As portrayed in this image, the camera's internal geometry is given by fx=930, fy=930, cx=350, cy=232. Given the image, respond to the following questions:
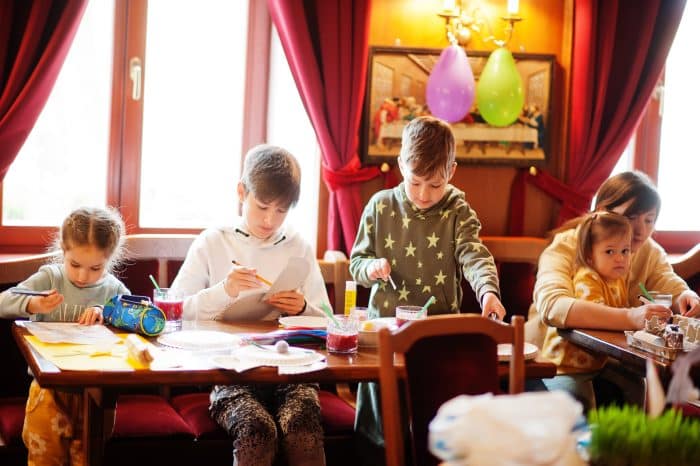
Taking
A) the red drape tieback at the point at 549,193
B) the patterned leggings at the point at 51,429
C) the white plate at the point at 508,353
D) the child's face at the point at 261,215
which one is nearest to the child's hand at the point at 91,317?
the patterned leggings at the point at 51,429

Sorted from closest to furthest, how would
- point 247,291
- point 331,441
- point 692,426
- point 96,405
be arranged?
point 692,426
point 96,405
point 247,291
point 331,441

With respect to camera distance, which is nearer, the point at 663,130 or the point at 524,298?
the point at 524,298

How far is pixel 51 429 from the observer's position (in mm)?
2500

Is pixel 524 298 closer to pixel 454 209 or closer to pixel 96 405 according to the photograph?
pixel 454 209

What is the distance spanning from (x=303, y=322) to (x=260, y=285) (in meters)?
0.18

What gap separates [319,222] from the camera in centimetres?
418

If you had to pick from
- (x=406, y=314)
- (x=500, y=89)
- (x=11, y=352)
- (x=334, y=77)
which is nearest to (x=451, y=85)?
(x=500, y=89)

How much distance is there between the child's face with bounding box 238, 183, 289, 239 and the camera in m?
2.97

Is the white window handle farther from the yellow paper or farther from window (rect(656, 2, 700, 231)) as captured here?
window (rect(656, 2, 700, 231))

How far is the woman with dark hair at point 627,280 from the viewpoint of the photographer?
2.96 meters

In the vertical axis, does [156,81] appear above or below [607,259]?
above

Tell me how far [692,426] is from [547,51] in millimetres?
3309

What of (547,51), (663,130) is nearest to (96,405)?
(547,51)

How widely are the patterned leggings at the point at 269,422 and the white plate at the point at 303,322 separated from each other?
196 mm
